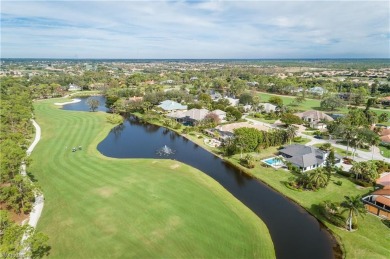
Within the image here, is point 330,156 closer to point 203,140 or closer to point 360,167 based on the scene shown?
point 360,167

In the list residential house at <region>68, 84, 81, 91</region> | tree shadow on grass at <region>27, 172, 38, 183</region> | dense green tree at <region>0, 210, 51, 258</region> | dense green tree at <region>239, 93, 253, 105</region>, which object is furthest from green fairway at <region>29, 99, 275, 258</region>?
residential house at <region>68, 84, 81, 91</region>

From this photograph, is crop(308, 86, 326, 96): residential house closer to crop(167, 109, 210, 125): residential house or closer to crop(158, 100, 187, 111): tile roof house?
crop(158, 100, 187, 111): tile roof house

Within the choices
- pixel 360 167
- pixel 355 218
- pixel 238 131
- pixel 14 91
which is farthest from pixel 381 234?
pixel 14 91

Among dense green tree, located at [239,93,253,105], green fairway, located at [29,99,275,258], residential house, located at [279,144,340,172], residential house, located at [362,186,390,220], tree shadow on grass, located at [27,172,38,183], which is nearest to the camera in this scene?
green fairway, located at [29,99,275,258]

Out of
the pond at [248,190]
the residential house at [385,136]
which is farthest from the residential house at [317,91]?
the pond at [248,190]

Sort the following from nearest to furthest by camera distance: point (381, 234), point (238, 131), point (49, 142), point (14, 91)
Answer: point (381, 234), point (238, 131), point (49, 142), point (14, 91)

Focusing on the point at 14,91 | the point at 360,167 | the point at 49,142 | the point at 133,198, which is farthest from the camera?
the point at 14,91
